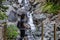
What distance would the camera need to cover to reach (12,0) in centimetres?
706

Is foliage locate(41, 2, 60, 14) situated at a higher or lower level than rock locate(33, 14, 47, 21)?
higher

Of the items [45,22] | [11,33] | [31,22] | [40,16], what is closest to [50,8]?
[40,16]

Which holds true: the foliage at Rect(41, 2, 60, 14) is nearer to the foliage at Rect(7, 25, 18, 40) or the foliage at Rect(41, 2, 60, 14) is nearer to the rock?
the rock

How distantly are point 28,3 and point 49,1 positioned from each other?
1091mm

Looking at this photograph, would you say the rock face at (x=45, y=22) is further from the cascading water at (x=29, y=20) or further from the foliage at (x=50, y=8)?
the foliage at (x=50, y=8)

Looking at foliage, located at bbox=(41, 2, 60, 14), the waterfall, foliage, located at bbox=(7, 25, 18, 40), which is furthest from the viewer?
foliage, located at bbox=(41, 2, 60, 14)

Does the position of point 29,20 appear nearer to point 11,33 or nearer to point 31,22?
point 31,22

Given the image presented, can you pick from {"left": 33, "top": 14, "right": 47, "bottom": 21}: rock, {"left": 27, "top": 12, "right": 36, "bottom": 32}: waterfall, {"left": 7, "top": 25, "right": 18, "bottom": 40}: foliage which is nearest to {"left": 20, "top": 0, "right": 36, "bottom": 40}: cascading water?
{"left": 27, "top": 12, "right": 36, "bottom": 32}: waterfall

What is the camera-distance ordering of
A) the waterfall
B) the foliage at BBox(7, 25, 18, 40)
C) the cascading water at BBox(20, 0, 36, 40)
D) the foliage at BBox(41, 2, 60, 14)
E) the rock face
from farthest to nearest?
the foliage at BBox(41, 2, 60, 14)
the waterfall
the cascading water at BBox(20, 0, 36, 40)
the rock face
the foliage at BBox(7, 25, 18, 40)

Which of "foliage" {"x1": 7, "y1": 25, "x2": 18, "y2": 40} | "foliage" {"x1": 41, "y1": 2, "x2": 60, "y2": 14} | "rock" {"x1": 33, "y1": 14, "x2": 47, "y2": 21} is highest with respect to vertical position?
"foliage" {"x1": 41, "y1": 2, "x2": 60, "y2": 14}

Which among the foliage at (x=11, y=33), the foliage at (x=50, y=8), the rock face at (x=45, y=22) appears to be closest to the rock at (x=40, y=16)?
the rock face at (x=45, y=22)

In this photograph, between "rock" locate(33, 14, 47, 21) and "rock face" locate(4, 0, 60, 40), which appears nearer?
"rock face" locate(4, 0, 60, 40)

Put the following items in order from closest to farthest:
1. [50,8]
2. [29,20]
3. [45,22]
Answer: [45,22] → [50,8] → [29,20]

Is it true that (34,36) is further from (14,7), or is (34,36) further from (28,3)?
(28,3)
